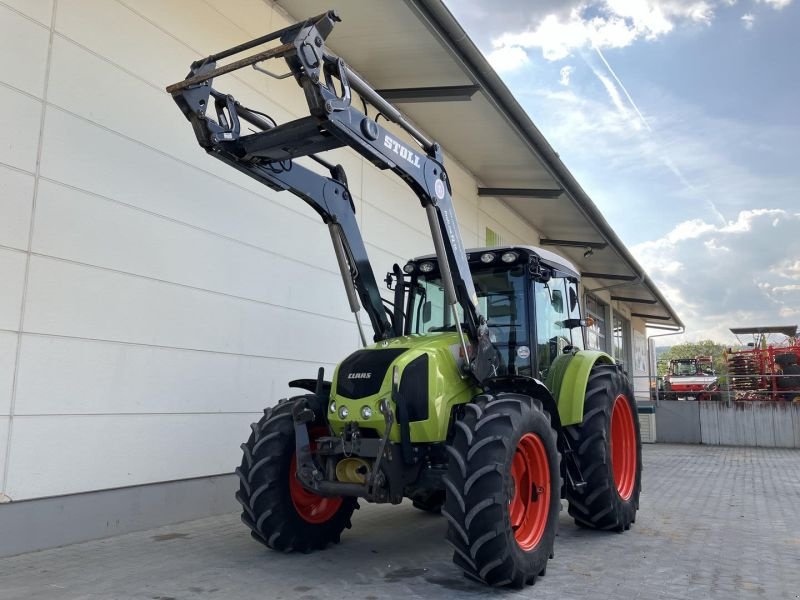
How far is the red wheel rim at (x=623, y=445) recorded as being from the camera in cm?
619

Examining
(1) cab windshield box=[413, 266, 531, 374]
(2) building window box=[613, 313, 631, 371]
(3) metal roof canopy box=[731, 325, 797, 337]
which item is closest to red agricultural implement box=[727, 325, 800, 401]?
(3) metal roof canopy box=[731, 325, 797, 337]

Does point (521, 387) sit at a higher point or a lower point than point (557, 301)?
lower

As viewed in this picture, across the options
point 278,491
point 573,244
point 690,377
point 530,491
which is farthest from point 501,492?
point 690,377

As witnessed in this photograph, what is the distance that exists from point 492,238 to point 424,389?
10.3 m

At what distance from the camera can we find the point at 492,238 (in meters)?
14.3

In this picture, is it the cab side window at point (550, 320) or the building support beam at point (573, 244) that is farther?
the building support beam at point (573, 244)

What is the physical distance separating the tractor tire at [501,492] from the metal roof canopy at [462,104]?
506 cm

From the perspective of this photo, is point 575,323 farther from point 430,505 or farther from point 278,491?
point 278,491

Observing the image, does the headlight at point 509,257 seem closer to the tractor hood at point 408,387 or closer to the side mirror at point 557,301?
the side mirror at point 557,301

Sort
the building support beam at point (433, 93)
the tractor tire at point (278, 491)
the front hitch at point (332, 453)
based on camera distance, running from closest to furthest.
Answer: the front hitch at point (332, 453)
the tractor tire at point (278, 491)
the building support beam at point (433, 93)

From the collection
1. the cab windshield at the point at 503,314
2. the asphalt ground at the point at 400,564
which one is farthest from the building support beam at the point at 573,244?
the cab windshield at the point at 503,314

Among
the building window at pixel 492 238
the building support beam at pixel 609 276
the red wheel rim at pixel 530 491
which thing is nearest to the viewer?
the red wheel rim at pixel 530 491

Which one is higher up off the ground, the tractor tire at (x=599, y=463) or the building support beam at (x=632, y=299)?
the building support beam at (x=632, y=299)

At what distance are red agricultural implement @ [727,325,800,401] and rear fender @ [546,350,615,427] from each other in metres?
14.0
